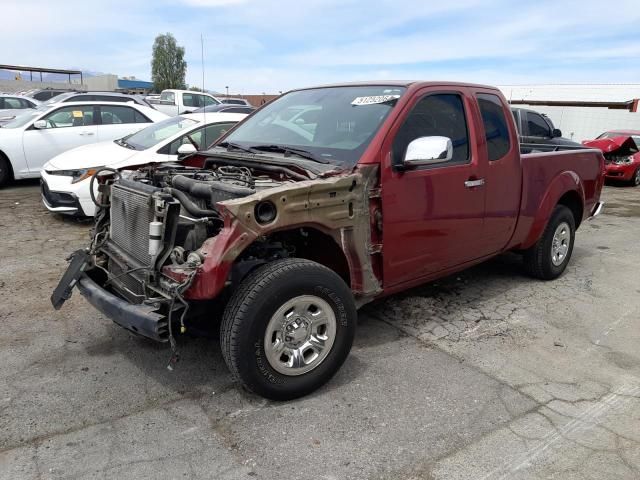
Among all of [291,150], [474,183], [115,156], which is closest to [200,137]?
[115,156]

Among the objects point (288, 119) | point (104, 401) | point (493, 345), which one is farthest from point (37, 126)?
point (493, 345)

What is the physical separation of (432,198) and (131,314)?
2.18 meters

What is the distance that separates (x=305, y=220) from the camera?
125 inches

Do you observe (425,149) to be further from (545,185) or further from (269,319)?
(545,185)

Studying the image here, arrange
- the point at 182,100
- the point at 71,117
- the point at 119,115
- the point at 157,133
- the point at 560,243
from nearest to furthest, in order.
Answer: the point at 560,243 < the point at 157,133 < the point at 71,117 < the point at 119,115 < the point at 182,100

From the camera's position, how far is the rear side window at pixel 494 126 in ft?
14.6

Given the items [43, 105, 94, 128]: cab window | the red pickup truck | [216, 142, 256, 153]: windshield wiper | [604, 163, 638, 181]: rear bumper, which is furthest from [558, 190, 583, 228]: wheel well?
[604, 163, 638, 181]: rear bumper

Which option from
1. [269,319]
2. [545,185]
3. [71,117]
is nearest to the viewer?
[269,319]

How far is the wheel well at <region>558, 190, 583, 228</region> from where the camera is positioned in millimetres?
5669

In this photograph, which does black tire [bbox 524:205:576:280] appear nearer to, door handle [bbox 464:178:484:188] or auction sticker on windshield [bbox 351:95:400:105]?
door handle [bbox 464:178:484:188]

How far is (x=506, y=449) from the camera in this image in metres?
2.84

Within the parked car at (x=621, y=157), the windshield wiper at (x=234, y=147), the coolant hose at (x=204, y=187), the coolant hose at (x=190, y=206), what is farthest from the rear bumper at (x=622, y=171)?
the coolant hose at (x=190, y=206)

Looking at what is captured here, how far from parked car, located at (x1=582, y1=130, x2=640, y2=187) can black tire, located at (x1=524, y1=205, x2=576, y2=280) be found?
1021cm

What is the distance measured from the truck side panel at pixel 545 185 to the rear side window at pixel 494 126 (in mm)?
351
